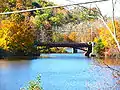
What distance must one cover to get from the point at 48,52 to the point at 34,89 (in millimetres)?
53479

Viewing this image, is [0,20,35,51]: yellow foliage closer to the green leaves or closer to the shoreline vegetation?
the shoreline vegetation

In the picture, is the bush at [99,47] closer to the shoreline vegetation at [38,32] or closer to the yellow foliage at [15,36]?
the shoreline vegetation at [38,32]

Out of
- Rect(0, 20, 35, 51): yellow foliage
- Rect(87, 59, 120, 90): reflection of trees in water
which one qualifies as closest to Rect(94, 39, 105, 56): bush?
Rect(0, 20, 35, 51): yellow foliage

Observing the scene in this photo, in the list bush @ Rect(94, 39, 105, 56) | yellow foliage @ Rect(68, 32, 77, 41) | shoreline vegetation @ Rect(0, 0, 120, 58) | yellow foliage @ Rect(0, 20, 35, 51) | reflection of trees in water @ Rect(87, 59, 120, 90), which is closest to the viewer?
reflection of trees in water @ Rect(87, 59, 120, 90)

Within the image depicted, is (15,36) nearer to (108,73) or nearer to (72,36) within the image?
(72,36)

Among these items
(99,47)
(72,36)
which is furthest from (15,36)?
(72,36)

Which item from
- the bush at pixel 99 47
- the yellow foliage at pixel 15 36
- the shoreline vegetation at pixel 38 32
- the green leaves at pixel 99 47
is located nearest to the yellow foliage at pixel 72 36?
the shoreline vegetation at pixel 38 32

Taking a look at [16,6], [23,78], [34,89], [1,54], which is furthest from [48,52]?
[34,89]

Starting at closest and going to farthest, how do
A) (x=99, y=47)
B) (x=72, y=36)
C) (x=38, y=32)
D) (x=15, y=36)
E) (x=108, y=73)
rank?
(x=108, y=73)
(x=15, y=36)
(x=99, y=47)
(x=38, y=32)
(x=72, y=36)

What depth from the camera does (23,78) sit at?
2566 cm

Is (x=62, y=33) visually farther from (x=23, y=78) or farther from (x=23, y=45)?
(x=23, y=78)

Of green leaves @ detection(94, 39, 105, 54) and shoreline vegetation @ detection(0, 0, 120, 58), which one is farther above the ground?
shoreline vegetation @ detection(0, 0, 120, 58)

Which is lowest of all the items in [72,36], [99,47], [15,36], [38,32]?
[99,47]

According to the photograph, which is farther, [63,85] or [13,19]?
[13,19]
